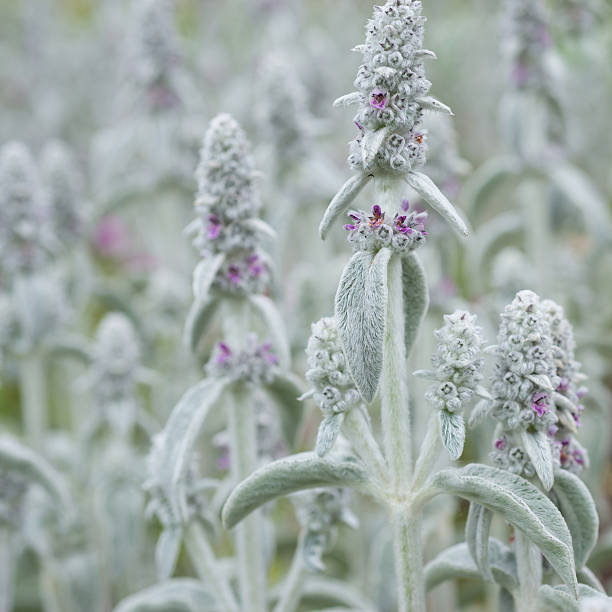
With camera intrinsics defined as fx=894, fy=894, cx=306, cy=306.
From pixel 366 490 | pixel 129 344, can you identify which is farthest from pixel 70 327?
pixel 366 490

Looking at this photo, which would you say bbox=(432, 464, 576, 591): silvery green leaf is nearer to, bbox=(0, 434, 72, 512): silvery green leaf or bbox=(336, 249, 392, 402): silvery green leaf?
bbox=(336, 249, 392, 402): silvery green leaf

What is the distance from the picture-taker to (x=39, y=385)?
3125 mm

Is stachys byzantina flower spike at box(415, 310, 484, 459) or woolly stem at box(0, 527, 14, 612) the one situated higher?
stachys byzantina flower spike at box(415, 310, 484, 459)

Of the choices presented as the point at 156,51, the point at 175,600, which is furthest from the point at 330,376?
the point at 156,51

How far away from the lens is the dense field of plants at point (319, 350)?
159cm

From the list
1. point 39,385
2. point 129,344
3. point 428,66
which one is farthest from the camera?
point 428,66

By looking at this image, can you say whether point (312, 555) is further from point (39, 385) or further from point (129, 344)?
point (39, 385)

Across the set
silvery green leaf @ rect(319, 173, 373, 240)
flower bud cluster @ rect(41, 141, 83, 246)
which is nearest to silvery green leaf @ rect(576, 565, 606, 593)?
silvery green leaf @ rect(319, 173, 373, 240)

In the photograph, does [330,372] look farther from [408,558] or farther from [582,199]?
[582,199]

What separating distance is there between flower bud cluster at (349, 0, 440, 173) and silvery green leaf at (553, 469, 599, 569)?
68 cm

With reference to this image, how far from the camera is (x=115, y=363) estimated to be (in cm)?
284

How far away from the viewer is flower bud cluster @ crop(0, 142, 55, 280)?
2.85 meters

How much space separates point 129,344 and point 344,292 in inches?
57.7

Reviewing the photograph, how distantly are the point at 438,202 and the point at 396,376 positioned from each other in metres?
0.35
